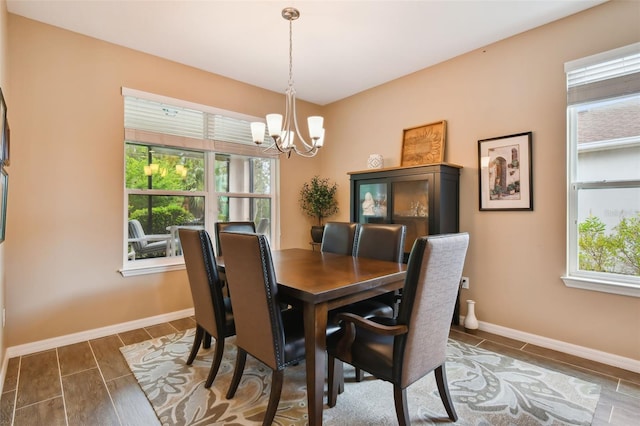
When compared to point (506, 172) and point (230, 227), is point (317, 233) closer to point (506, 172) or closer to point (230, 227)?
point (230, 227)

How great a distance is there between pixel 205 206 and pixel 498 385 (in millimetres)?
3218

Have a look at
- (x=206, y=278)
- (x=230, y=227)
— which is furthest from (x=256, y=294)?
(x=230, y=227)

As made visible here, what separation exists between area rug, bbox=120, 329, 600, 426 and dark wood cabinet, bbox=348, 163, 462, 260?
1.23 m

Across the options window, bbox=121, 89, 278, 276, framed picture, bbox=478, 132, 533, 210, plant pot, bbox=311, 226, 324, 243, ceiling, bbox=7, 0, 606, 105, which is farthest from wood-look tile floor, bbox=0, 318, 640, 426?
ceiling, bbox=7, 0, 606, 105

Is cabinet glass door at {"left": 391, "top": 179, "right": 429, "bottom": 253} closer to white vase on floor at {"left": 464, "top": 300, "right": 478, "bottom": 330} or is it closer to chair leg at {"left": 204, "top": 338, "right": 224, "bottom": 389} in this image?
white vase on floor at {"left": 464, "top": 300, "right": 478, "bottom": 330}

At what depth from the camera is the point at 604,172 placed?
2449 millimetres

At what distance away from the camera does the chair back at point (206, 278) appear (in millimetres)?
1955

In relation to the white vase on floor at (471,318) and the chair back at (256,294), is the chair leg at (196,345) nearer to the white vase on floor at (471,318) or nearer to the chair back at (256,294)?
the chair back at (256,294)

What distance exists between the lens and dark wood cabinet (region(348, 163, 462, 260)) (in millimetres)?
3006

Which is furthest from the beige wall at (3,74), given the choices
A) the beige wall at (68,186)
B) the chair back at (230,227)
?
the chair back at (230,227)

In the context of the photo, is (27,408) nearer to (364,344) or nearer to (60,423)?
(60,423)

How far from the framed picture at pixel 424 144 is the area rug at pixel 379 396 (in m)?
1.98

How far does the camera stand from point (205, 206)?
366cm

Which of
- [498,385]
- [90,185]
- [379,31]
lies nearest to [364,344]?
[498,385]
